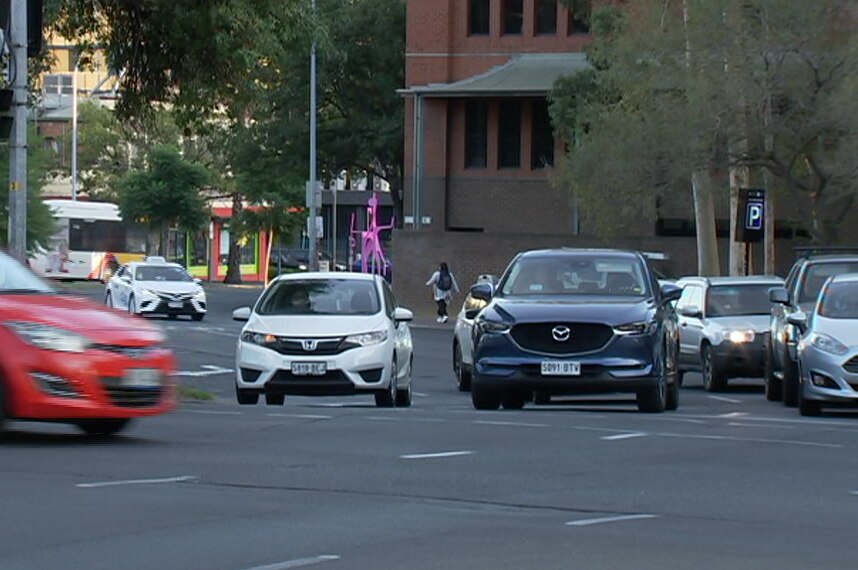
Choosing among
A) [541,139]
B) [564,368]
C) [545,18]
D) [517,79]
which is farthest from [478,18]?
[564,368]

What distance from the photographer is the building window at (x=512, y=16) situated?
57250 millimetres

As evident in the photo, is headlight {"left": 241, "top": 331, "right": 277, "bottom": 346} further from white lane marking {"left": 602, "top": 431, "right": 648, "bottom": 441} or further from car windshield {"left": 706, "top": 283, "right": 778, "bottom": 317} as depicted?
car windshield {"left": 706, "top": 283, "right": 778, "bottom": 317}

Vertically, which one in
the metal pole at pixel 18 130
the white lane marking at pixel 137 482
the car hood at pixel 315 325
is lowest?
the white lane marking at pixel 137 482

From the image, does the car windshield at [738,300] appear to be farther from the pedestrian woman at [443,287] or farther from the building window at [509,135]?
the building window at [509,135]

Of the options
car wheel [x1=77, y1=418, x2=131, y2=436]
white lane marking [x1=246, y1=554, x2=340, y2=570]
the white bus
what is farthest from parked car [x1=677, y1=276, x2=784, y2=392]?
the white bus

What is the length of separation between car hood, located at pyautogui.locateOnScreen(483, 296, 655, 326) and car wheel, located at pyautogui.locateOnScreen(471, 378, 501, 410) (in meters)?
0.78

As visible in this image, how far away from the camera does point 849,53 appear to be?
37375mm

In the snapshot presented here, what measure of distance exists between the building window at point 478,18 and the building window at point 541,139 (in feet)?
11.1

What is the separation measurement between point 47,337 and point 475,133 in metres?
44.8

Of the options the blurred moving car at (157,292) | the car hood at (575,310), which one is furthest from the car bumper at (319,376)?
the blurred moving car at (157,292)

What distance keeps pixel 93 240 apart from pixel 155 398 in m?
61.0

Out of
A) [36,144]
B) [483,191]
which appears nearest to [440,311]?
[483,191]

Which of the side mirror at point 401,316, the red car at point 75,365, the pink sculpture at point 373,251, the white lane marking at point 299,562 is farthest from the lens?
the pink sculpture at point 373,251

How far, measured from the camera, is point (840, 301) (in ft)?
68.4
